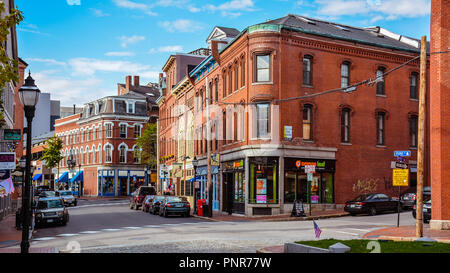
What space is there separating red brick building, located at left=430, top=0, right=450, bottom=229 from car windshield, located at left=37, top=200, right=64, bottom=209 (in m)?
20.1

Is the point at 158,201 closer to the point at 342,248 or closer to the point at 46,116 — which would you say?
the point at 342,248

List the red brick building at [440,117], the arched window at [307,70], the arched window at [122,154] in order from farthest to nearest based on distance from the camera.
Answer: the arched window at [122,154] → the arched window at [307,70] → the red brick building at [440,117]

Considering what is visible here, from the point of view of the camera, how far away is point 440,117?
2230 cm

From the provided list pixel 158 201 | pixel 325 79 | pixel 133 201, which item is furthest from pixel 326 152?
pixel 133 201

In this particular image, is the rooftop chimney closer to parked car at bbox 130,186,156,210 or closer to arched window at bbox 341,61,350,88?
parked car at bbox 130,186,156,210

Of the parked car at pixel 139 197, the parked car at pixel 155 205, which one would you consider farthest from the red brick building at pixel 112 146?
the parked car at pixel 155 205

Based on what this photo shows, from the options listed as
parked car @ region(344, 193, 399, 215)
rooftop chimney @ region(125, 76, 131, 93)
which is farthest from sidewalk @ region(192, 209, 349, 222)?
rooftop chimney @ region(125, 76, 131, 93)

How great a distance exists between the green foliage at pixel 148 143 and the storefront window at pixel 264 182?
3960cm

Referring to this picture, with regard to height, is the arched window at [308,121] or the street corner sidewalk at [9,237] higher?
the arched window at [308,121]

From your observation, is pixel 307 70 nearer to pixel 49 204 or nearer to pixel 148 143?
pixel 49 204

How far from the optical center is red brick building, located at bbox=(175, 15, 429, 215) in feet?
115

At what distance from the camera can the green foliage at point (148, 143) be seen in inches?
2869

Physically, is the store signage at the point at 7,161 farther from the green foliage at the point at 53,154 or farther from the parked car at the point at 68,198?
the green foliage at the point at 53,154
